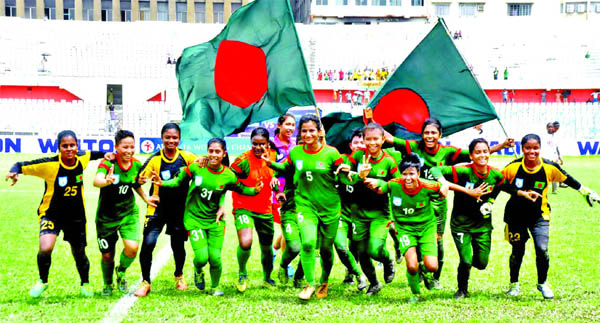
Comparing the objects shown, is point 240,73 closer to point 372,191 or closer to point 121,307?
point 372,191

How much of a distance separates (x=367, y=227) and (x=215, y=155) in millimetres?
1979

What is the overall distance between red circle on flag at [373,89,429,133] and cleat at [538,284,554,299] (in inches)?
114

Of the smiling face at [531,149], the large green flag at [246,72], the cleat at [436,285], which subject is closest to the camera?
the smiling face at [531,149]

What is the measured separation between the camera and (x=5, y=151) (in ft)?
111

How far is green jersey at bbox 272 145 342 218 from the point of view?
754 centimetres

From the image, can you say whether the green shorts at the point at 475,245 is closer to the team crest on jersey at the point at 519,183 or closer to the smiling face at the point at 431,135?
the team crest on jersey at the point at 519,183

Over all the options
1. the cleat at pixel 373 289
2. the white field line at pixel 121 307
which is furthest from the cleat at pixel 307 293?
the white field line at pixel 121 307

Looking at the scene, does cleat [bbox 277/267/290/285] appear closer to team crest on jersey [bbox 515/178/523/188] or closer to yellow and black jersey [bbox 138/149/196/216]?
yellow and black jersey [bbox 138/149/196/216]

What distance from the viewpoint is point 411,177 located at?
723cm

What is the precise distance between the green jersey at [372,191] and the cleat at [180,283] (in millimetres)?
2280

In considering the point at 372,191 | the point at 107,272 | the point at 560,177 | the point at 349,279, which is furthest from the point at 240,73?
the point at 560,177

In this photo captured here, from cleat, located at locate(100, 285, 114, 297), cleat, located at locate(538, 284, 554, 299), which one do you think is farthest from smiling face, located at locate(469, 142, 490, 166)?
cleat, located at locate(100, 285, 114, 297)

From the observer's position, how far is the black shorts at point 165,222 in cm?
773

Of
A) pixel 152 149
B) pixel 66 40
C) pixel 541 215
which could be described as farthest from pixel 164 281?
pixel 66 40
